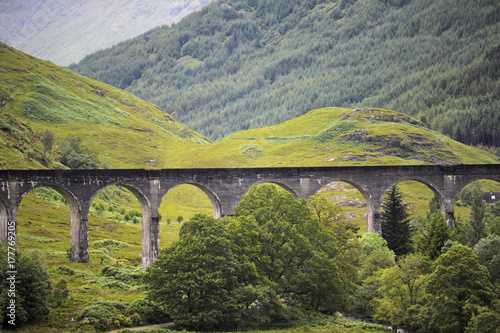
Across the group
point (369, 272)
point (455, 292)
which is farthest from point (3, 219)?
point (455, 292)

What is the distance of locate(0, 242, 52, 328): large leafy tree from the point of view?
127 ft

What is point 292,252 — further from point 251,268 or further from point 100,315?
point 100,315

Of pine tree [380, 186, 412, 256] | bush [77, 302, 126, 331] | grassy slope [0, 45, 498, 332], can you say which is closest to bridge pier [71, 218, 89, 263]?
grassy slope [0, 45, 498, 332]

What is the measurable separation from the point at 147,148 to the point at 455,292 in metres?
134

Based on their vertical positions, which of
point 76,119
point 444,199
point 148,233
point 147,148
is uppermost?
point 76,119

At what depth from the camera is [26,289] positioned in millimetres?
41094

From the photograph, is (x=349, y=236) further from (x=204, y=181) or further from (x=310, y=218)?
(x=204, y=181)

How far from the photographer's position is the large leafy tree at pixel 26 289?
38.8m

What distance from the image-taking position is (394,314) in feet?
154

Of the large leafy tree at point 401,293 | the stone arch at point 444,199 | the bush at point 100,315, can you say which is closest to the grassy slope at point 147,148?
the bush at point 100,315

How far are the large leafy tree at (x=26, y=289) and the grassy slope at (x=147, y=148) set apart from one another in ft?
69.6

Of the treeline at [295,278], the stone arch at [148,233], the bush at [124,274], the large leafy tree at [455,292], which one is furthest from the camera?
the stone arch at [148,233]

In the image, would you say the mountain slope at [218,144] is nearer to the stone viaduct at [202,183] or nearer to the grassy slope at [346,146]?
the grassy slope at [346,146]

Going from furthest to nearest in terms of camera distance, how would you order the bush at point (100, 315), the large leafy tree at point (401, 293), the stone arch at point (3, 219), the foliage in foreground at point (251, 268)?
the stone arch at point (3, 219)
the large leafy tree at point (401, 293)
the foliage in foreground at point (251, 268)
the bush at point (100, 315)
